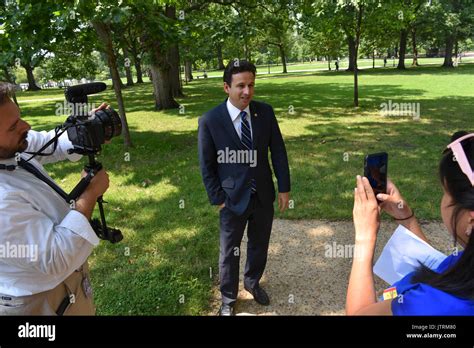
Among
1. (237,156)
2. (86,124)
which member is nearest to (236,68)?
(237,156)

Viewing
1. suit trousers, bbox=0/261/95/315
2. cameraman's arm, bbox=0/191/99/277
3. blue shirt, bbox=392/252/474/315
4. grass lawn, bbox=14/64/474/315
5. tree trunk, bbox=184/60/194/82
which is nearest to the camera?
blue shirt, bbox=392/252/474/315

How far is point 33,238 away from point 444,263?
6.01 ft

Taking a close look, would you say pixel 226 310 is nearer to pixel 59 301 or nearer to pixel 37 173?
pixel 59 301

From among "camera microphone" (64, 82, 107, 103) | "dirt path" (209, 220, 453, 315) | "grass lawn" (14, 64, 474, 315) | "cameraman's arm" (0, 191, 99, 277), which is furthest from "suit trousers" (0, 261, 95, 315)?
"dirt path" (209, 220, 453, 315)

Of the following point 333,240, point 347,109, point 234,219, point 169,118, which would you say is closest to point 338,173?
point 333,240

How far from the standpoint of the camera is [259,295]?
3.46m

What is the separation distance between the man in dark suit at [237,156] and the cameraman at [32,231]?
128 centimetres

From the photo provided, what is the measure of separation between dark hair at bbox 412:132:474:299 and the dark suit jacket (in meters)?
1.75

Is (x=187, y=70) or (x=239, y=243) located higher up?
(x=187, y=70)

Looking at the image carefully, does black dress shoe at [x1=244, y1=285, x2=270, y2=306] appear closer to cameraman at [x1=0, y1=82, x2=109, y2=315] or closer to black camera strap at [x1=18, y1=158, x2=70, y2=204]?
cameraman at [x1=0, y1=82, x2=109, y2=315]

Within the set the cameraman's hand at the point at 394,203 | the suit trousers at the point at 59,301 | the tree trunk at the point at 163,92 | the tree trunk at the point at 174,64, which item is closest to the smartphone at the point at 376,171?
the cameraman's hand at the point at 394,203

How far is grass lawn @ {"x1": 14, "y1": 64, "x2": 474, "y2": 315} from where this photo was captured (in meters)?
3.74

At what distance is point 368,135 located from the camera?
353 inches
